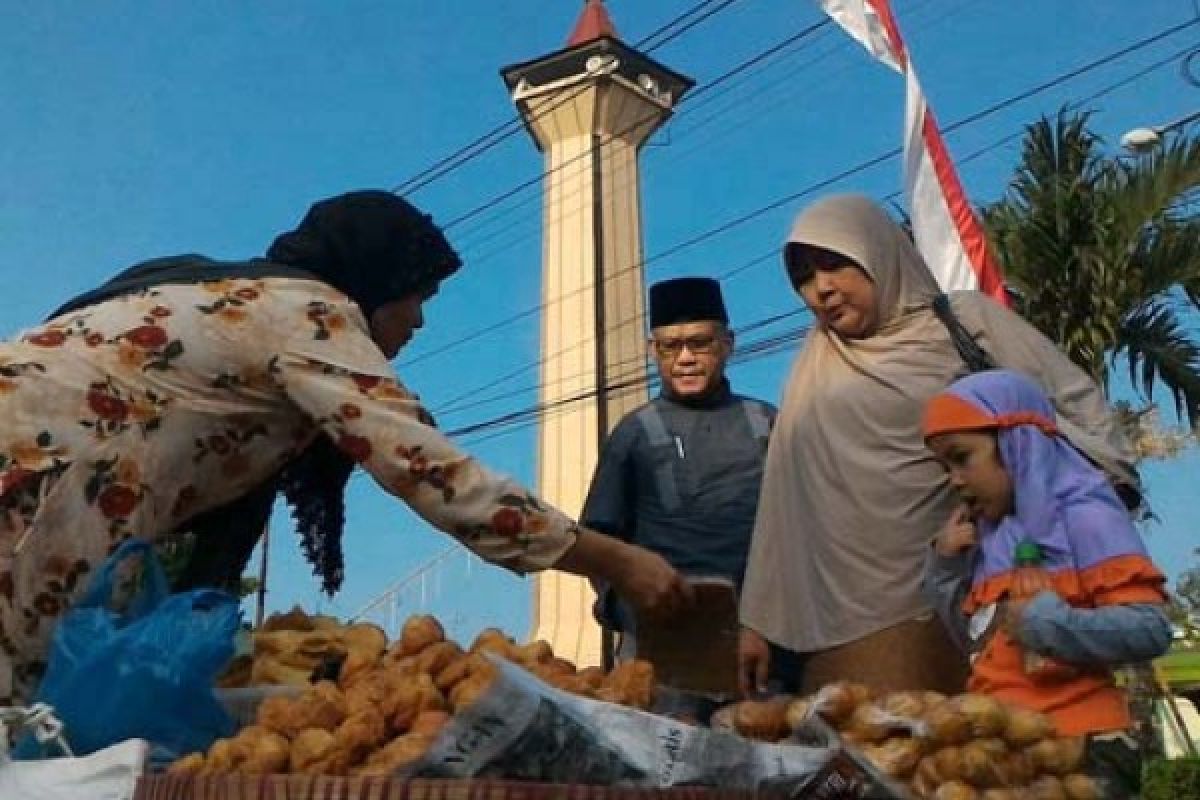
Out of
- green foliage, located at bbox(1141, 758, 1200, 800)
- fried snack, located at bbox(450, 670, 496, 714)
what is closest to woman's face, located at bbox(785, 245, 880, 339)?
fried snack, located at bbox(450, 670, 496, 714)

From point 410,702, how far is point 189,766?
257 mm

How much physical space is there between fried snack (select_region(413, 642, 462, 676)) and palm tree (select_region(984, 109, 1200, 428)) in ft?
25.3

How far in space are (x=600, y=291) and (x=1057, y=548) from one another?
783 inches

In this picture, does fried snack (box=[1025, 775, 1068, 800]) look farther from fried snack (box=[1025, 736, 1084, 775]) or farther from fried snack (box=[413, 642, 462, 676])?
fried snack (box=[413, 642, 462, 676])

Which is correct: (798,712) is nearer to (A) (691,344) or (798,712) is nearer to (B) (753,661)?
(B) (753,661)

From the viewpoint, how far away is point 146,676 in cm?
173

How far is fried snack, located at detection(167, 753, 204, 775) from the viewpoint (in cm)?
149

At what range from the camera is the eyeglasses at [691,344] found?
354 cm

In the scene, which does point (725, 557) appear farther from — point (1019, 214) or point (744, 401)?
point (1019, 214)

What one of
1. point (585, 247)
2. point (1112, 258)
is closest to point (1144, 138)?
point (1112, 258)

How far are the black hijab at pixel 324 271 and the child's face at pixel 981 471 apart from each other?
94 centimetres

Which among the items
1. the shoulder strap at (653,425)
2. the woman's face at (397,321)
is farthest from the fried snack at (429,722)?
the shoulder strap at (653,425)

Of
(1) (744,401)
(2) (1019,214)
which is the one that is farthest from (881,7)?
(1) (744,401)

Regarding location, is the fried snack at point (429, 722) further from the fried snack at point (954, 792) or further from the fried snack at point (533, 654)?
the fried snack at point (954, 792)
